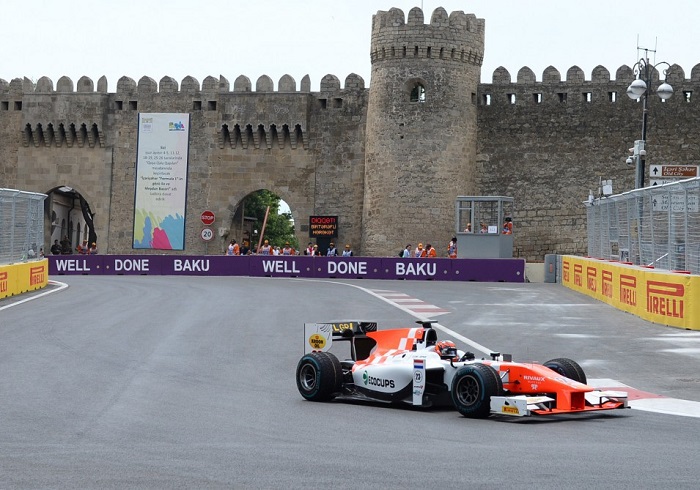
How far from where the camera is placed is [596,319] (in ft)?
67.7

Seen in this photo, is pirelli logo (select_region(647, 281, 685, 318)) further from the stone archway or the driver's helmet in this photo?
the stone archway

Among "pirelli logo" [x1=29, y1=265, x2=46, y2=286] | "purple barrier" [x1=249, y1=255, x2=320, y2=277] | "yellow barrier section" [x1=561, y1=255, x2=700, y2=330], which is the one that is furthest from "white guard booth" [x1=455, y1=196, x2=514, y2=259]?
"pirelli logo" [x1=29, y1=265, x2=46, y2=286]

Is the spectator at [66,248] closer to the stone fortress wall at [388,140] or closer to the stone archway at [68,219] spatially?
the stone archway at [68,219]

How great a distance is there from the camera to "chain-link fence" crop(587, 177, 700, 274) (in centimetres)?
1842

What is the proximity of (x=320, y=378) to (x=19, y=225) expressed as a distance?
63.4ft

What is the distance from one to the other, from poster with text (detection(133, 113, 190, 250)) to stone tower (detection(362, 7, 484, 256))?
9030 mm

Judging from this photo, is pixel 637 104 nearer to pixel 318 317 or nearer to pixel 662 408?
pixel 318 317

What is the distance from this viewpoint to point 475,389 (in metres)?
9.51

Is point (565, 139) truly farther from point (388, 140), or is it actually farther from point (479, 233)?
point (479, 233)

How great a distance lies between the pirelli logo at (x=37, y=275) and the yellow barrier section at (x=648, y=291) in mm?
14144

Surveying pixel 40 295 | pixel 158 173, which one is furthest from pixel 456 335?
pixel 158 173

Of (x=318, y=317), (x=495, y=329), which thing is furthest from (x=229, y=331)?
(x=495, y=329)

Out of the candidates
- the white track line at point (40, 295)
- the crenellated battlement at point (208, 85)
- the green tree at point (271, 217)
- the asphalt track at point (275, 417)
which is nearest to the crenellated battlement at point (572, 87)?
the crenellated battlement at point (208, 85)

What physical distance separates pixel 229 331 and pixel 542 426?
9241 mm
